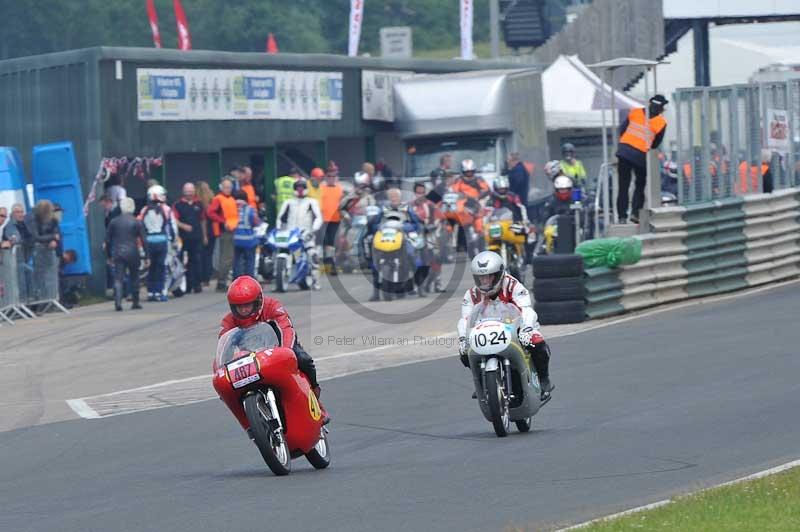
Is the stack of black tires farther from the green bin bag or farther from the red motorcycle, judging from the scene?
the red motorcycle

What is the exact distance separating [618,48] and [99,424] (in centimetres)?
2855

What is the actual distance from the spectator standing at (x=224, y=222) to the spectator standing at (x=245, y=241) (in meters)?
0.42

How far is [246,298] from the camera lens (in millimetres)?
10125

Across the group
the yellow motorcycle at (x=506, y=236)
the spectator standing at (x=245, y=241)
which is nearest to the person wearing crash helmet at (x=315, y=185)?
the spectator standing at (x=245, y=241)

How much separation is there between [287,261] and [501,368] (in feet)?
43.6

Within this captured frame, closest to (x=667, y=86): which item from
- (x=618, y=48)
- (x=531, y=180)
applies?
(x=618, y=48)

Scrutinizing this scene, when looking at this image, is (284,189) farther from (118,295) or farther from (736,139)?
(736,139)

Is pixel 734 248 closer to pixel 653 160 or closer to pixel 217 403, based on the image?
pixel 653 160

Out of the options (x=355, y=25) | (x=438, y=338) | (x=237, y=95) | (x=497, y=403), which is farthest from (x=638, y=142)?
(x=355, y=25)

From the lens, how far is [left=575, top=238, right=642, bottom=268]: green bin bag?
63.9ft

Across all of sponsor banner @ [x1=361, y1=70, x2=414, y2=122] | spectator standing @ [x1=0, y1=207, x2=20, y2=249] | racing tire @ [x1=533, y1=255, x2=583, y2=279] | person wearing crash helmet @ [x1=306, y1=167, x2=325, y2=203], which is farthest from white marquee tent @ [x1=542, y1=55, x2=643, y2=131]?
racing tire @ [x1=533, y1=255, x2=583, y2=279]

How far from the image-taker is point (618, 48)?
132 ft

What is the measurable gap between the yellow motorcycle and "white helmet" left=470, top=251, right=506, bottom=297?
36.6 ft

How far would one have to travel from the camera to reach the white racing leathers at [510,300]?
11.6 m
